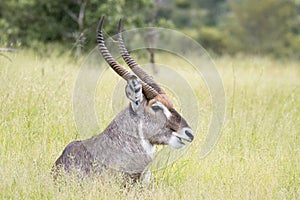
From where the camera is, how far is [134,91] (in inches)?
193

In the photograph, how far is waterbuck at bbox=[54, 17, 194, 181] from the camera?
5.12 m

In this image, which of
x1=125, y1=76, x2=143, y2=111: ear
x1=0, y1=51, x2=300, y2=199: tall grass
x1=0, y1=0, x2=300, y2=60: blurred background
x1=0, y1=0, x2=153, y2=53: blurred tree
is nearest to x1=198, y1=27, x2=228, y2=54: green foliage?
x1=0, y1=0, x2=300, y2=60: blurred background

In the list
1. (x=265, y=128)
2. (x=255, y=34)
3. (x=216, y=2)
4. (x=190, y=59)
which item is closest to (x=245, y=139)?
(x=265, y=128)

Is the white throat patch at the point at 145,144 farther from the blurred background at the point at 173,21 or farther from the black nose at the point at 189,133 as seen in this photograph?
the blurred background at the point at 173,21

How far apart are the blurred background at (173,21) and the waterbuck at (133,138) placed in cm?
531

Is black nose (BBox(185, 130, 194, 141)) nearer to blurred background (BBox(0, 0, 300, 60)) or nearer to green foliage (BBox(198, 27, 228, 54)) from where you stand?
blurred background (BBox(0, 0, 300, 60))

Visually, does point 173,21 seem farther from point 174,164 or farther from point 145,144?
point 145,144

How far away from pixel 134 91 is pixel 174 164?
1.33 m

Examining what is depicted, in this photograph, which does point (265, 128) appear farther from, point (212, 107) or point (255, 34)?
point (255, 34)

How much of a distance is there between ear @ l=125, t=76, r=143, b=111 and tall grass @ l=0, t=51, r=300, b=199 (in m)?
0.71

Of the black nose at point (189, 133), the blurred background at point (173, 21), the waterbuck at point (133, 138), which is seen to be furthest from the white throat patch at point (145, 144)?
the blurred background at point (173, 21)

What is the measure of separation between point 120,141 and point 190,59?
21.1ft

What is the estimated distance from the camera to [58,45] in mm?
12984

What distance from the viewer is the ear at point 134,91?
16.0 ft
